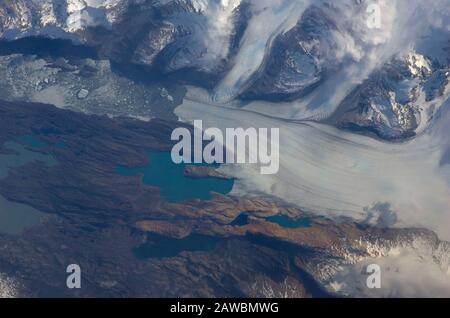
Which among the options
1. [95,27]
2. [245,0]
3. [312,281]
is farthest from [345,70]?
[95,27]

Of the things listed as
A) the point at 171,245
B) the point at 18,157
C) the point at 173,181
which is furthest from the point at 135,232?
the point at 18,157

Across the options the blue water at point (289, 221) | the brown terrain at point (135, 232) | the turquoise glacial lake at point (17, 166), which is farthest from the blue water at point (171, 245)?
the turquoise glacial lake at point (17, 166)

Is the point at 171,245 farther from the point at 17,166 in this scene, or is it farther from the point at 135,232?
the point at 17,166

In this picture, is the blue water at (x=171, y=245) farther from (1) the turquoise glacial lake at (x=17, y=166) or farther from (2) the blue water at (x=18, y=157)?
(2) the blue water at (x=18, y=157)

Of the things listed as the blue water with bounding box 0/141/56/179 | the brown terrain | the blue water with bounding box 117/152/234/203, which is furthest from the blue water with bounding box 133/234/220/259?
the blue water with bounding box 0/141/56/179

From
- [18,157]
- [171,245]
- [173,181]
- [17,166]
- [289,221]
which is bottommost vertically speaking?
[171,245]

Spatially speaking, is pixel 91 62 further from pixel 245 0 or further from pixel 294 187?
pixel 294 187
